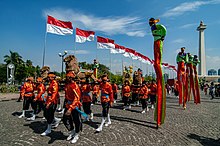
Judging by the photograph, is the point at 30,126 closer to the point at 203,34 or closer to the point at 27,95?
the point at 27,95

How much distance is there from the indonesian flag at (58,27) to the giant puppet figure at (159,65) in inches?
333

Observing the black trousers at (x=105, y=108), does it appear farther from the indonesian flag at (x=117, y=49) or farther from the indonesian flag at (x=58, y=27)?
the indonesian flag at (x=117, y=49)

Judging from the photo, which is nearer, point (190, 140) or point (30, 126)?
point (190, 140)

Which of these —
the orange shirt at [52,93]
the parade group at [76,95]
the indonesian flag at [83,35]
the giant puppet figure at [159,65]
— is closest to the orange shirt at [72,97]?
the parade group at [76,95]

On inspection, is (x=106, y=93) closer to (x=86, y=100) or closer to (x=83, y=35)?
(x=86, y=100)

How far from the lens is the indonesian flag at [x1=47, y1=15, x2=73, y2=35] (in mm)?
13780

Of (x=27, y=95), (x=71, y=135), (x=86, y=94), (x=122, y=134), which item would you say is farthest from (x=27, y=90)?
(x=122, y=134)

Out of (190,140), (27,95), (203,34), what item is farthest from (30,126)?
(203,34)

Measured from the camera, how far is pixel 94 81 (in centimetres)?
949

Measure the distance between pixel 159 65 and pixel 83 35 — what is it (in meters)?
11.4

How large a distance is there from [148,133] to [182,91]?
8.34m

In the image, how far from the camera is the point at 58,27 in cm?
1425

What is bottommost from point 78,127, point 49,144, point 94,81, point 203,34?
point 49,144

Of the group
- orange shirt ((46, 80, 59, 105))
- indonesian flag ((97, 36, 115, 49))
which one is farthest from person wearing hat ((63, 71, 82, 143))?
indonesian flag ((97, 36, 115, 49))
